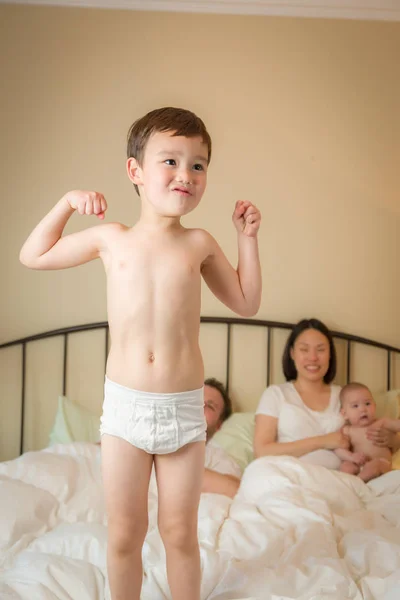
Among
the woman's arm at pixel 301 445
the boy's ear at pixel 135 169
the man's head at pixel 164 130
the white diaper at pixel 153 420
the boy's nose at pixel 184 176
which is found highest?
the man's head at pixel 164 130

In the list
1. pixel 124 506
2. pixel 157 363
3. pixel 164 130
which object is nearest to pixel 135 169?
pixel 164 130

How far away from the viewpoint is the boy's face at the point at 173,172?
1239 mm

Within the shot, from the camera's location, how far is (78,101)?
8.86 feet

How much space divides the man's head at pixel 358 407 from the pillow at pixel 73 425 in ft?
3.10

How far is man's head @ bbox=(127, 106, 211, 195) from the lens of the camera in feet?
4.10

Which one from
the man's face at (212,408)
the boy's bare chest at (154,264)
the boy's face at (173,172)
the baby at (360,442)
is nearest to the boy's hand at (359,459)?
the baby at (360,442)

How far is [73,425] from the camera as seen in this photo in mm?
2562

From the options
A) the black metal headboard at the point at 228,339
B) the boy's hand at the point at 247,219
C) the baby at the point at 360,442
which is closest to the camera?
the boy's hand at the point at 247,219

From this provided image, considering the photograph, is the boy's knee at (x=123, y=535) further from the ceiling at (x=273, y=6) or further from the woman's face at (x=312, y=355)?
the ceiling at (x=273, y=6)

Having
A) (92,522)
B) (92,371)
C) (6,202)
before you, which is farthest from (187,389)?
(6,202)

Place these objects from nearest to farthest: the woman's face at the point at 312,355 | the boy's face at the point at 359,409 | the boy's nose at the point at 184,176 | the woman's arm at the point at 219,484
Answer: the boy's nose at the point at 184,176, the woman's arm at the point at 219,484, the boy's face at the point at 359,409, the woman's face at the point at 312,355

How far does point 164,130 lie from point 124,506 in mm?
726

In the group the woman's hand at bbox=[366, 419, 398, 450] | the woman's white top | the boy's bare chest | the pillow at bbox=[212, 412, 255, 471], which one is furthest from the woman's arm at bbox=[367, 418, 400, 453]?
the boy's bare chest

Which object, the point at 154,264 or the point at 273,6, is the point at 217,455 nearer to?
the point at 154,264
